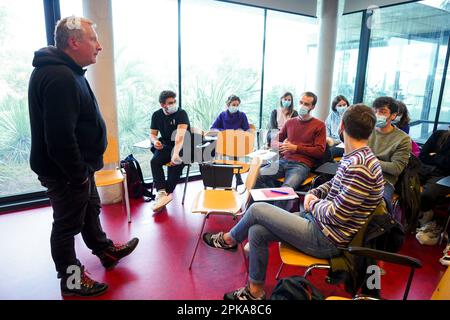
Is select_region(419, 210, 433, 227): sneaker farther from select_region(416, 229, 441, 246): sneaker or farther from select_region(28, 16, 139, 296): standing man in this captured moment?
select_region(28, 16, 139, 296): standing man

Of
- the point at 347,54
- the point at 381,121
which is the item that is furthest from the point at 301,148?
the point at 347,54

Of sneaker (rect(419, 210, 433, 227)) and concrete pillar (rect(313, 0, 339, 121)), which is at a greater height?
concrete pillar (rect(313, 0, 339, 121))

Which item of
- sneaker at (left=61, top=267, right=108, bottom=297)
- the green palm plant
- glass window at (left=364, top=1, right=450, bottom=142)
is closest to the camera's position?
sneaker at (left=61, top=267, right=108, bottom=297)

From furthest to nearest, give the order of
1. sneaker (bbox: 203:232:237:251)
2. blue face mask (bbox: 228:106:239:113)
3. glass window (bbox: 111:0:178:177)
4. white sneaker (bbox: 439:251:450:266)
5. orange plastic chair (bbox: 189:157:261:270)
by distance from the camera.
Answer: blue face mask (bbox: 228:106:239:113) < glass window (bbox: 111:0:178:177) < white sneaker (bbox: 439:251:450:266) < orange plastic chair (bbox: 189:157:261:270) < sneaker (bbox: 203:232:237:251)

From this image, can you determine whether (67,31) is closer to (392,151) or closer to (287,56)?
(392,151)

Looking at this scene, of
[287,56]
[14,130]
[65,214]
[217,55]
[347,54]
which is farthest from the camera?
[347,54]

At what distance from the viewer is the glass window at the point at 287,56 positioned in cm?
502

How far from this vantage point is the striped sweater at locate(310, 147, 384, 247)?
1.51 m

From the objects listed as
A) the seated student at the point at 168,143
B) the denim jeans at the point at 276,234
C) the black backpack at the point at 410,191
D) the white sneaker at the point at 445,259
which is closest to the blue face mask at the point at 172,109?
the seated student at the point at 168,143

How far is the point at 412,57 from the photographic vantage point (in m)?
4.82

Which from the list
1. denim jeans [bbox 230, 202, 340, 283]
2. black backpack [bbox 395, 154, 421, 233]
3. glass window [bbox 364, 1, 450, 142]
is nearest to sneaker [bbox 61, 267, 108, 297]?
denim jeans [bbox 230, 202, 340, 283]

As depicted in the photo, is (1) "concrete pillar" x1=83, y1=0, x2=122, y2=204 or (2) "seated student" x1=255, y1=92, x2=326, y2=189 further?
(1) "concrete pillar" x1=83, y1=0, x2=122, y2=204

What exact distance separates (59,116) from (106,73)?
5.97 ft

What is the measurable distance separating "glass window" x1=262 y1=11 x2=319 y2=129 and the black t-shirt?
6.27 ft
